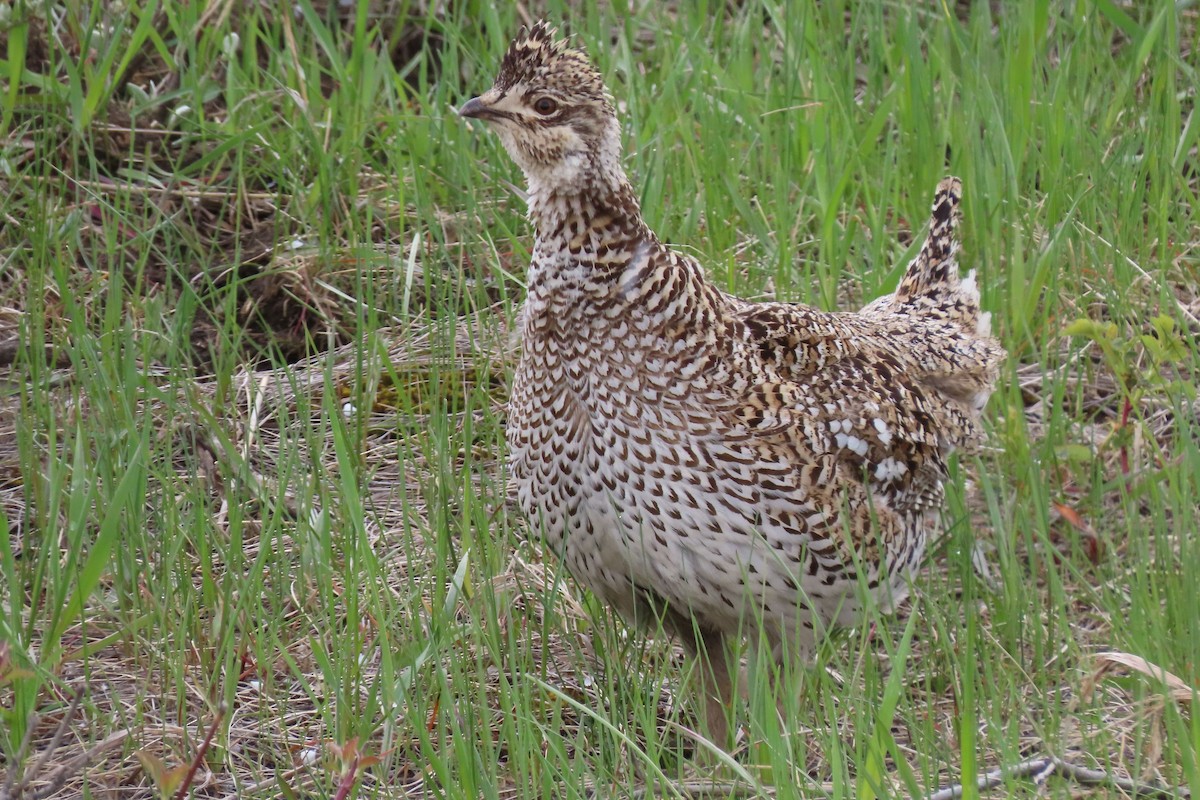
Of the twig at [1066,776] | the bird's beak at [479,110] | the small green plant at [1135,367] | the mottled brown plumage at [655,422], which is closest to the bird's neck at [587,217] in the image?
the mottled brown plumage at [655,422]

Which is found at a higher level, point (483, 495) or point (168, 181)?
point (168, 181)

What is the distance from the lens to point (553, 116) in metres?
3.50

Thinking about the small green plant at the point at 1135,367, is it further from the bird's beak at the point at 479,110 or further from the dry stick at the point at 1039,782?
the bird's beak at the point at 479,110

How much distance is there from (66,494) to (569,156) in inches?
58.7

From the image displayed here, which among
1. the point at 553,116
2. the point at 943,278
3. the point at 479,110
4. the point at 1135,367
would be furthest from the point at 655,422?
the point at 1135,367

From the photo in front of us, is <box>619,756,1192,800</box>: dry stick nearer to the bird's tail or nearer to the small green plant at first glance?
the small green plant

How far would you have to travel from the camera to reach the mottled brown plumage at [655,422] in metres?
3.46

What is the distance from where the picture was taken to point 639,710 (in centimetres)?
329

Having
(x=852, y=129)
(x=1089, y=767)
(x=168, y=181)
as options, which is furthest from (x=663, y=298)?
(x=168, y=181)

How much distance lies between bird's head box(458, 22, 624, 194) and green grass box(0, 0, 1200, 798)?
0.76 meters

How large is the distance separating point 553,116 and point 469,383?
1616 millimetres

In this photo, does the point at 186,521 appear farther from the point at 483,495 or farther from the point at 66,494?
the point at 483,495

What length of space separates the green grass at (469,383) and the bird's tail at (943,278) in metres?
0.21

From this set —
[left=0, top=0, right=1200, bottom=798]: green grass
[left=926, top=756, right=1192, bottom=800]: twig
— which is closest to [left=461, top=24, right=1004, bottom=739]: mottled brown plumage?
[left=0, top=0, right=1200, bottom=798]: green grass
